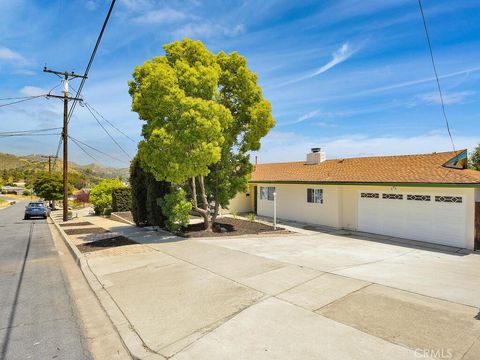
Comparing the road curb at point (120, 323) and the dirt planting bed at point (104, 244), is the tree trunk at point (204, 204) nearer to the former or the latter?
the dirt planting bed at point (104, 244)

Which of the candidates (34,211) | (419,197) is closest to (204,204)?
(419,197)

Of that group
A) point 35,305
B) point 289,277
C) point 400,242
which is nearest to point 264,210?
point 400,242

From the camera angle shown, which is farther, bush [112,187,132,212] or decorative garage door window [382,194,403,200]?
bush [112,187,132,212]

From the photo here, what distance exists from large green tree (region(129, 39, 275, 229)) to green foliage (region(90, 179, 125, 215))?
15246 mm

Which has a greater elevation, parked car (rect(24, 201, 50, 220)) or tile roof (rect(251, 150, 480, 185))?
tile roof (rect(251, 150, 480, 185))

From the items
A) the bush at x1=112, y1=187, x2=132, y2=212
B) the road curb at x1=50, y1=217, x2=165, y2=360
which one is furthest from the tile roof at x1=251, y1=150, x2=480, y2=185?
the road curb at x1=50, y1=217, x2=165, y2=360

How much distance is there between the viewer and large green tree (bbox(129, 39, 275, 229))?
483 inches

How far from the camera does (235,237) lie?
563 inches

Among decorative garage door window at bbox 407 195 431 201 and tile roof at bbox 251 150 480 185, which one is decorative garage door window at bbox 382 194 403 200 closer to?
decorative garage door window at bbox 407 195 431 201

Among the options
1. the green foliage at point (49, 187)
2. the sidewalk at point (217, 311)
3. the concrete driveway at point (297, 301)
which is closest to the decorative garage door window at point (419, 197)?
the concrete driveway at point (297, 301)

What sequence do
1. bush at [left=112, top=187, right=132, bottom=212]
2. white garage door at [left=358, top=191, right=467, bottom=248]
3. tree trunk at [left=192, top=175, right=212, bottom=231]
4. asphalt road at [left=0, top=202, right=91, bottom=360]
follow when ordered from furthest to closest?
1. bush at [left=112, top=187, right=132, bottom=212]
2. tree trunk at [left=192, top=175, right=212, bottom=231]
3. white garage door at [left=358, top=191, right=467, bottom=248]
4. asphalt road at [left=0, top=202, right=91, bottom=360]

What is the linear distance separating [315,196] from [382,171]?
4.24 metres

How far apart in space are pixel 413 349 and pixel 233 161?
39.4 feet
